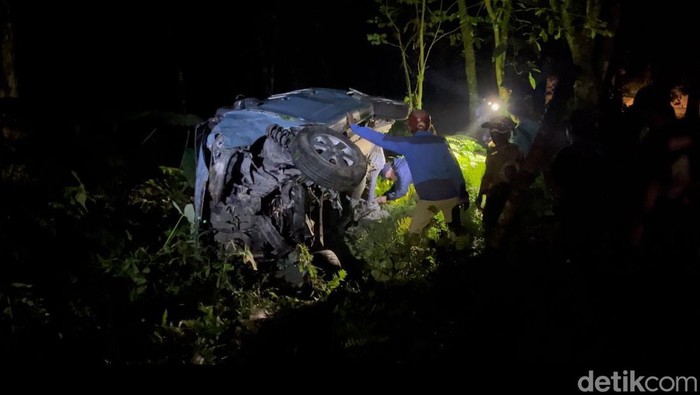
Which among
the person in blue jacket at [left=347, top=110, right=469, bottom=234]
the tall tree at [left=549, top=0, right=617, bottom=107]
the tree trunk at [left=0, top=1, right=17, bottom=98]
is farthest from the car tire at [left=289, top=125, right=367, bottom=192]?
the tree trunk at [left=0, top=1, right=17, bottom=98]

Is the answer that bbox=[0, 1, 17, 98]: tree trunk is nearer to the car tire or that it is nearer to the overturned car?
the overturned car

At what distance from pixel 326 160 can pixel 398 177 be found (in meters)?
2.71

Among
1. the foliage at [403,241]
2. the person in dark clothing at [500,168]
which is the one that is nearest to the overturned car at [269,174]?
the foliage at [403,241]

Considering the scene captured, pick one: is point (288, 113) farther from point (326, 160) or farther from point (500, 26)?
point (500, 26)

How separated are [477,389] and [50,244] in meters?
2.89

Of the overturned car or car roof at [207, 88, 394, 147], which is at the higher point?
car roof at [207, 88, 394, 147]

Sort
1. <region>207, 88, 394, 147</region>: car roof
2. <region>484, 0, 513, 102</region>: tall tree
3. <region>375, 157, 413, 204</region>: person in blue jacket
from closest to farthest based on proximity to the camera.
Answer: <region>207, 88, 394, 147</region>: car roof < <region>375, 157, 413, 204</region>: person in blue jacket < <region>484, 0, 513, 102</region>: tall tree

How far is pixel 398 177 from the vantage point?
291 inches

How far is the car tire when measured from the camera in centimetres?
482

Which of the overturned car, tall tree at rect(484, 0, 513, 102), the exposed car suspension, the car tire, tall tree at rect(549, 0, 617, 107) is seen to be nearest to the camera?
tall tree at rect(549, 0, 617, 107)

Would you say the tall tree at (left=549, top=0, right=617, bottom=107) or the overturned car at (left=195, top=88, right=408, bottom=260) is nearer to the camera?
the tall tree at (left=549, top=0, right=617, bottom=107)

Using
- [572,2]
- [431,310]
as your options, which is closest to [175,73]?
[572,2]

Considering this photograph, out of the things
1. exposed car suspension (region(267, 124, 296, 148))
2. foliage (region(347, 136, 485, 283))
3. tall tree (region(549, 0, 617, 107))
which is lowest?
foliage (region(347, 136, 485, 283))

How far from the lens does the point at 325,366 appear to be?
3.40 meters
